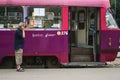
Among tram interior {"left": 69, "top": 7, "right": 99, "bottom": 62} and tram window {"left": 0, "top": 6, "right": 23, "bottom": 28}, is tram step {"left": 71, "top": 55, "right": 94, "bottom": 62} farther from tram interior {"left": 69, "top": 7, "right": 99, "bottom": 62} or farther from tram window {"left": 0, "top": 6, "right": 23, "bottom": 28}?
tram window {"left": 0, "top": 6, "right": 23, "bottom": 28}

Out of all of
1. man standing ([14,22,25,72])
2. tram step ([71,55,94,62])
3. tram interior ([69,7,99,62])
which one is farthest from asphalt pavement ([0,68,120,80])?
tram interior ([69,7,99,62])

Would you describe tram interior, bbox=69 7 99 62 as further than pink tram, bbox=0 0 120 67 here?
Yes

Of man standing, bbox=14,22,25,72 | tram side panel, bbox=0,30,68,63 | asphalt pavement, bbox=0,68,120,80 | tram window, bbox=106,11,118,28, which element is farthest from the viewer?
tram window, bbox=106,11,118,28

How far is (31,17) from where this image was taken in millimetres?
16859

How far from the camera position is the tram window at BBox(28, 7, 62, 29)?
1686cm

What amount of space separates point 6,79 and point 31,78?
78 cm

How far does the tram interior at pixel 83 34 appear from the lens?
1739cm

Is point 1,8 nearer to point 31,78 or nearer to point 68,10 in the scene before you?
point 68,10

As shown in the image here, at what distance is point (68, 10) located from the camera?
17000mm

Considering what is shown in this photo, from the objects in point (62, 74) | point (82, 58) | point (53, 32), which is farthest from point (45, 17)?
point (62, 74)

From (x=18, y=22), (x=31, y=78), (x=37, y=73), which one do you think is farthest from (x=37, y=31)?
(x=31, y=78)

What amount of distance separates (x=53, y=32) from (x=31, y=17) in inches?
39.4

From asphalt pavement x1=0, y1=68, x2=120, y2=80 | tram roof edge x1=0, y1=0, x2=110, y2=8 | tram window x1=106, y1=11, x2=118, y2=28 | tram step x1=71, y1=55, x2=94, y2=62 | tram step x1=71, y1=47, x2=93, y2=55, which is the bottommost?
asphalt pavement x1=0, y1=68, x2=120, y2=80

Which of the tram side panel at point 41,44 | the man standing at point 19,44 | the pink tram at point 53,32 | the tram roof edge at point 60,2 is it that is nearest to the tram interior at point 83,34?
the pink tram at point 53,32
